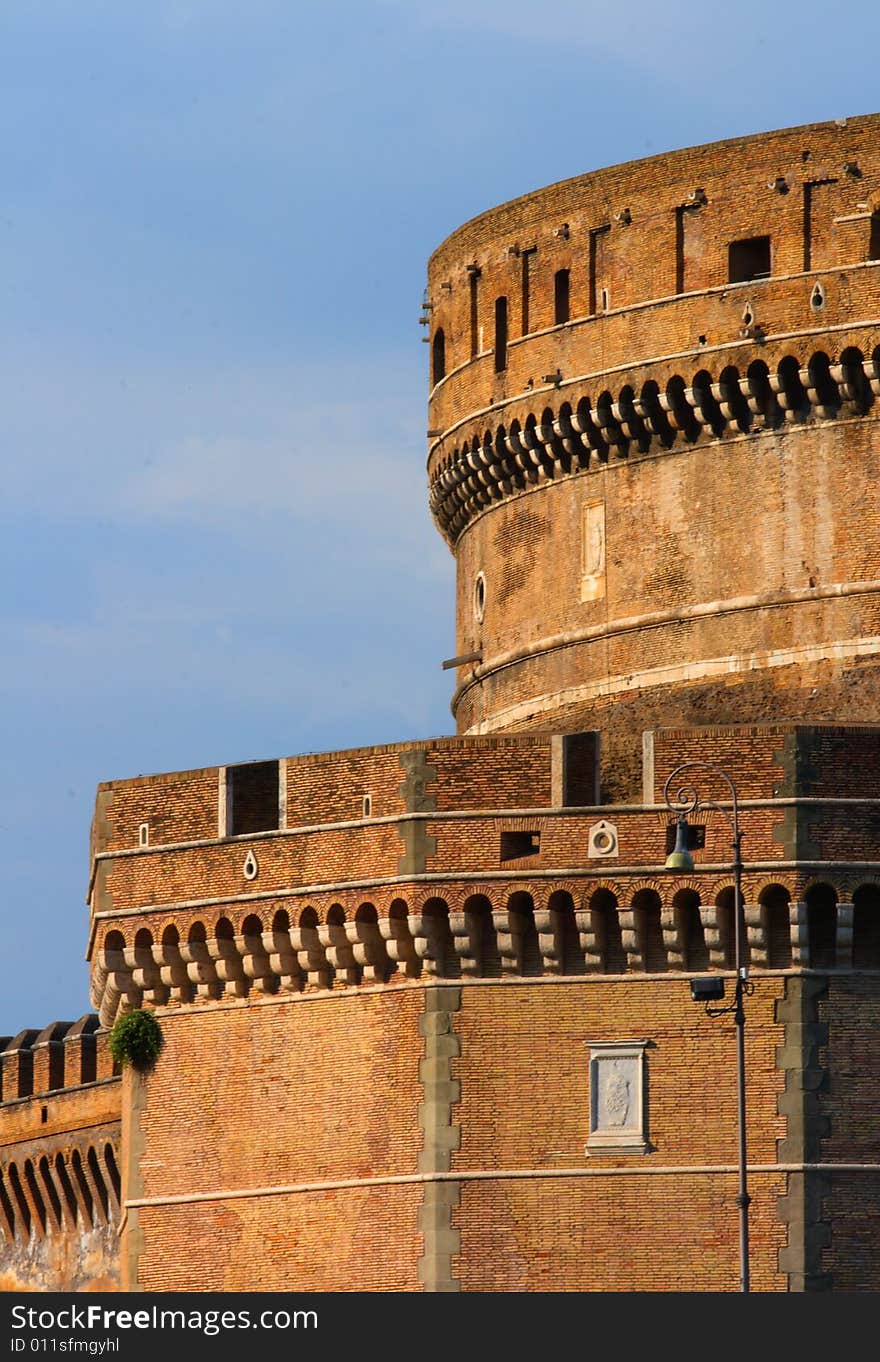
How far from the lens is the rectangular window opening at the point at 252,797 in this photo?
55.1 m

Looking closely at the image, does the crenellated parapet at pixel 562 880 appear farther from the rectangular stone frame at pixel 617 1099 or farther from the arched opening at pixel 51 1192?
the arched opening at pixel 51 1192

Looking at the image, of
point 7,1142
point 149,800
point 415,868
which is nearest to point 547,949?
point 415,868

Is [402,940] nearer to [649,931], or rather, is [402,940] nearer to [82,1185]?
[649,931]

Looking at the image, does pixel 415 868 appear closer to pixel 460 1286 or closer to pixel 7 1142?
pixel 460 1286

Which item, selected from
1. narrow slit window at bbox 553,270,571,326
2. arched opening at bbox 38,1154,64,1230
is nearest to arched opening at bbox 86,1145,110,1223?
arched opening at bbox 38,1154,64,1230

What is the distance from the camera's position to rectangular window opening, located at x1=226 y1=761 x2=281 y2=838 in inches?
2170

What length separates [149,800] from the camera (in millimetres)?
56281

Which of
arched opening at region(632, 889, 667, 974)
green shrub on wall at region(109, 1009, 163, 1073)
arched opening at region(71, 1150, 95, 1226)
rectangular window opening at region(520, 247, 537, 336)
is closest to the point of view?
arched opening at region(632, 889, 667, 974)

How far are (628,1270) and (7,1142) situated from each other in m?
18.7

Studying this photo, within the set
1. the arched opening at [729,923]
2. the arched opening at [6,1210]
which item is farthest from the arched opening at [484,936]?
the arched opening at [6,1210]

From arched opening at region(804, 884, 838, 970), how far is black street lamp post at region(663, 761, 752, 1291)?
0.73m

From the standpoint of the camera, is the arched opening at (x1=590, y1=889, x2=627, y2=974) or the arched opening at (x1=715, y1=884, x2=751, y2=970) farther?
the arched opening at (x1=590, y1=889, x2=627, y2=974)

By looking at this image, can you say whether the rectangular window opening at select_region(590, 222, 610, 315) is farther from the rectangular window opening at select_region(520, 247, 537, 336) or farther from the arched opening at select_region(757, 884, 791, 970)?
the arched opening at select_region(757, 884, 791, 970)

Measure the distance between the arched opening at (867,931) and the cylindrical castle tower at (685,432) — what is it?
17.6ft
